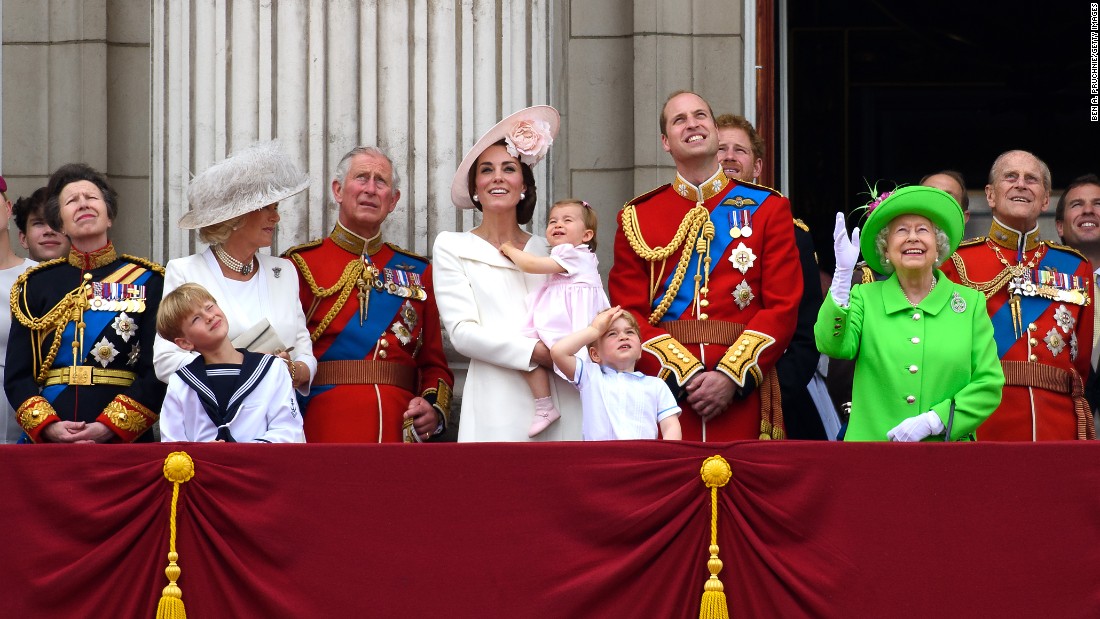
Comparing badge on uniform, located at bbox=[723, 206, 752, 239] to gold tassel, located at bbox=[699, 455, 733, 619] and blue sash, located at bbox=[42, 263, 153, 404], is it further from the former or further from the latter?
blue sash, located at bbox=[42, 263, 153, 404]

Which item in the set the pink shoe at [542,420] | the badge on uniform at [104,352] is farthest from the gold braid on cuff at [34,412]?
the pink shoe at [542,420]

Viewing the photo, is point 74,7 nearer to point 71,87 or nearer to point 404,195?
point 71,87

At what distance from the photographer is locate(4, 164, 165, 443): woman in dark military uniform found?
21.2 ft

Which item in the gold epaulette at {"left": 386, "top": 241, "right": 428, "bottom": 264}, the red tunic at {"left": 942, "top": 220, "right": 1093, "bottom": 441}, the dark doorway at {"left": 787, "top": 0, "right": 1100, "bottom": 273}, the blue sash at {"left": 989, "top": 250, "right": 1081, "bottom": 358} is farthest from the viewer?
the dark doorway at {"left": 787, "top": 0, "right": 1100, "bottom": 273}

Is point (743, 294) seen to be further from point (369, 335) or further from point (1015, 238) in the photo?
point (369, 335)

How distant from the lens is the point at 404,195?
7.85 m

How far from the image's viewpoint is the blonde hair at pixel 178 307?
239 inches

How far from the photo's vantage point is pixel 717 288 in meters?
6.56

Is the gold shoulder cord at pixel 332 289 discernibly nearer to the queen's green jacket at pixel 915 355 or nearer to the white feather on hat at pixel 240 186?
the white feather on hat at pixel 240 186

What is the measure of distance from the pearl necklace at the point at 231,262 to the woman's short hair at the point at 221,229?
3 centimetres

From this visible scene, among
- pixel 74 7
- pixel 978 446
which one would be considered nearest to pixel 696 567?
pixel 978 446

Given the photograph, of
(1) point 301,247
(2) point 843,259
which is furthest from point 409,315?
(2) point 843,259

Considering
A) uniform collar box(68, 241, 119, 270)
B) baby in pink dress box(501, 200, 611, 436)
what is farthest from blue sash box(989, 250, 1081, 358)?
uniform collar box(68, 241, 119, 270)

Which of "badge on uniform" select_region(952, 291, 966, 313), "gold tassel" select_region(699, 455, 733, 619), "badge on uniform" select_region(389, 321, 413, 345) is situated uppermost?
"badge on uniform" select_region(952, 291, 966, 313)
